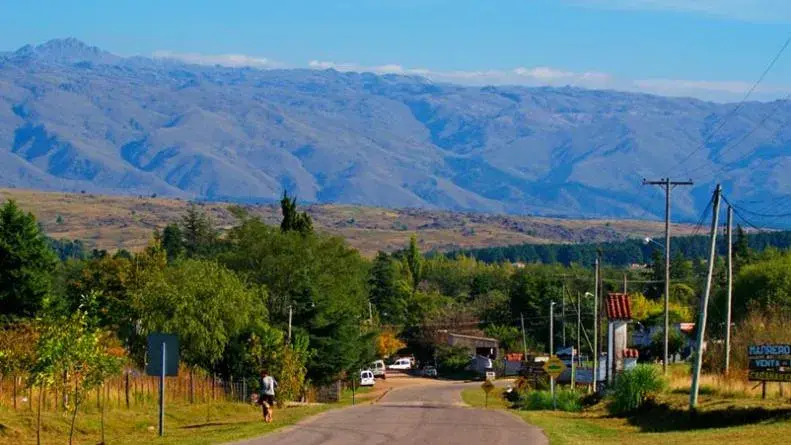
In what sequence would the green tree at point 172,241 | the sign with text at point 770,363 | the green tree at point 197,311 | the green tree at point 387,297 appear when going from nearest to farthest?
the sign with text at point 770,363
the green tree at point 197,311
the green tree at point 172,241
the green tree at point 387,297

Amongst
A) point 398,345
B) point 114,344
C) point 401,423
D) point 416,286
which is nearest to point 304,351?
point 114,344

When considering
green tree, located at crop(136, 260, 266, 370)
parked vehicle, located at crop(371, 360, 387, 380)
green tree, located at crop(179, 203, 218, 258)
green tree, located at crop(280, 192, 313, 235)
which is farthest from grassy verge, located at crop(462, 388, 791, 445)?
green tree, located at crop(179, 203, 218, 258)

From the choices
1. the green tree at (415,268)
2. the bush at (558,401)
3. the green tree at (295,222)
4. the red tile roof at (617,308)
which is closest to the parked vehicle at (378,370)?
the green tree at (295,222)

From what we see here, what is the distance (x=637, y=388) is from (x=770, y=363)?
681 centimetres

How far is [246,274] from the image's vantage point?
92.1 metres

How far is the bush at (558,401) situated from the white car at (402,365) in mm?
77645

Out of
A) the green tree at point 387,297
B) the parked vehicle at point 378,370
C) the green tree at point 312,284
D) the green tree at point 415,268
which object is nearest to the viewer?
the green tree at point 312,284

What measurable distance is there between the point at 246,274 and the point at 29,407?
49445mm

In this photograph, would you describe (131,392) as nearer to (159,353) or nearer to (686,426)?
(159,353)

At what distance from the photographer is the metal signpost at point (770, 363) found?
1623 inches

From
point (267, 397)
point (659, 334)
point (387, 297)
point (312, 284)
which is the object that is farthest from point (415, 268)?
point (267, 397)

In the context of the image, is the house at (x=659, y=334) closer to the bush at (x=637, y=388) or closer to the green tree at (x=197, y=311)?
the green tree at (x=197, y=311)

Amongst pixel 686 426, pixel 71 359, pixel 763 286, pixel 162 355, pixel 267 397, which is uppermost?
pixel 763 286

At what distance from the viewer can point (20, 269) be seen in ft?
242
